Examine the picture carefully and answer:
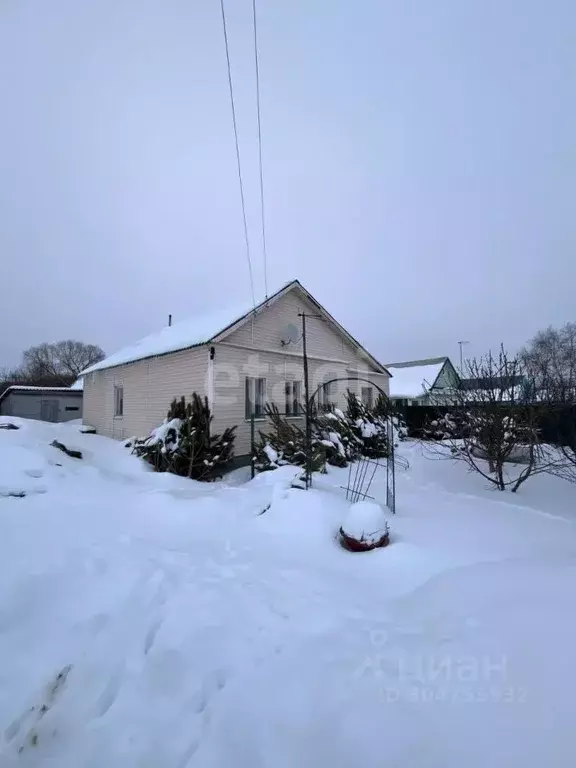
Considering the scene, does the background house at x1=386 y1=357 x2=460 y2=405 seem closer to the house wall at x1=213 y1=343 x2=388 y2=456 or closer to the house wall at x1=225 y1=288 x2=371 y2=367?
the house wall at x1=225 y1=288 x2=371 y2=367

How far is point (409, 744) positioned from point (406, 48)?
12.6m

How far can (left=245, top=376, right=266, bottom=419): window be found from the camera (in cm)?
1084

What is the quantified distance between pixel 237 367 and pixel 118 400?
6.53 metres

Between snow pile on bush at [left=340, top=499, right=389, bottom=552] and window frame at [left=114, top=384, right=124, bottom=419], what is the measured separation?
1202 centimetres

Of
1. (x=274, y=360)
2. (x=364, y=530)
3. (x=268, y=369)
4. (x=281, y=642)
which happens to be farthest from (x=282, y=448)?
(x=281, y=642)

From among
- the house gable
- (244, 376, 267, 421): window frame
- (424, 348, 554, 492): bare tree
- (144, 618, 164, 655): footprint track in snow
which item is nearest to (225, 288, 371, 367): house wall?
the house gable

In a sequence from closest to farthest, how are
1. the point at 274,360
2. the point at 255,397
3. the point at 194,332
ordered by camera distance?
the point at 255,397
the point at 194,332
the point at 274,360

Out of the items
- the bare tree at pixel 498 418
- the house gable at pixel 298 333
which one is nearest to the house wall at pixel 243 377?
the house gable at pixel 298 333

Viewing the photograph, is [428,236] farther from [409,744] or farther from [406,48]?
[409,744]

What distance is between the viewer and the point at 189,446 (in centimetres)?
850

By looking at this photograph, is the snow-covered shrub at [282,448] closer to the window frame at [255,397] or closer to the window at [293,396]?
the window frame at [255,397]

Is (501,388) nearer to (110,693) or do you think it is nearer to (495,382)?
(495,382)

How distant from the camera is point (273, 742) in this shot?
5.85 ft

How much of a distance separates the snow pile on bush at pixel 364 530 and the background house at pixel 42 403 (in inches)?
954
